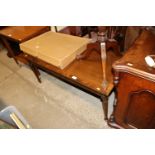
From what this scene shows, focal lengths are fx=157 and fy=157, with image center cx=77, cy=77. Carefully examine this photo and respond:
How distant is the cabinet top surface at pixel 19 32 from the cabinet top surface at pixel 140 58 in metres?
1.29

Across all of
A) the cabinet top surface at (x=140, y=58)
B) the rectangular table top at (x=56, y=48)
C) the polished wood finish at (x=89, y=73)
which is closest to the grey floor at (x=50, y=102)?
the polished wood finish at (x=89, y=73)

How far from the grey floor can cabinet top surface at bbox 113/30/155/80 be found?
0.77 metres

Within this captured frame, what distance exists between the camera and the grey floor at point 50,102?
1502mm

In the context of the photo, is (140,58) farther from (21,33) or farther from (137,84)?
(21,33)

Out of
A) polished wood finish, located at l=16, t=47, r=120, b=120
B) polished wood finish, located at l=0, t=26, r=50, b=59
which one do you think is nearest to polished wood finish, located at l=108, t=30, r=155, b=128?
polished wood finish, located at l=16, t=47, r=120, b=120

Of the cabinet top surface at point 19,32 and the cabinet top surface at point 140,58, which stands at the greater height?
the cabinet top surface at point 140,58

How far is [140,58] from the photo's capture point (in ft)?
2.84

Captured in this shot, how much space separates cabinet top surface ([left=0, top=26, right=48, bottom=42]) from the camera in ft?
5.97

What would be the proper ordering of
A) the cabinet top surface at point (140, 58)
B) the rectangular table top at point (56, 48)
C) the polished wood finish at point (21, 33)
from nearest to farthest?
the cabinet top surface at point (140, 58), the rectangular table top at point (56, 48), the polished wood finish at point (21, 33)

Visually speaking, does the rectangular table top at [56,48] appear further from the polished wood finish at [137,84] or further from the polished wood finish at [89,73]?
the polished wood finish at [137,84]

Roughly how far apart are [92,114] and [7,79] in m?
1.25

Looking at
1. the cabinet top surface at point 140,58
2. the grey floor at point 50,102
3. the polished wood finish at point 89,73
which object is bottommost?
the grey floor at point 50,102
